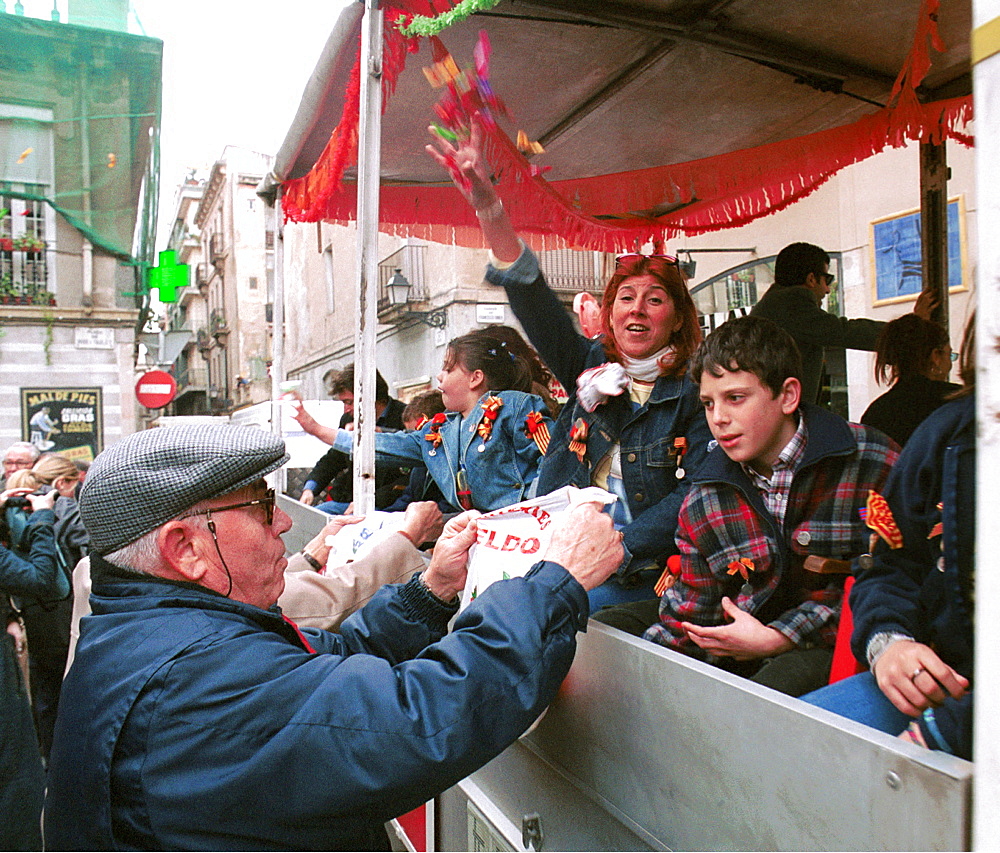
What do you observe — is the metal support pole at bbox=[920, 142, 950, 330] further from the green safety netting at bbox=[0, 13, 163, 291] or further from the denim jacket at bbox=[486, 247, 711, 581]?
the green safety netting at bbox=[0, 13, 163, 291]

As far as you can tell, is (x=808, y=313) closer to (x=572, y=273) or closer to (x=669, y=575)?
(x=669, y=575)

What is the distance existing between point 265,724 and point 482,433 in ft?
6.31

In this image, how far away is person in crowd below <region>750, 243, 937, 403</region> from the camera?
3695mm

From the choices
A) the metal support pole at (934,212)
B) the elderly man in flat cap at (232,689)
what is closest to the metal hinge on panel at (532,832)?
the elderly man in flat cap at (232,689)

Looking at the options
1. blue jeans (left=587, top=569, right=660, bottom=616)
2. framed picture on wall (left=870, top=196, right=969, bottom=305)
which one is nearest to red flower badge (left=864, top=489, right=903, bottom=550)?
blue jeans (left=587, top=569, right=660, bottom=616)

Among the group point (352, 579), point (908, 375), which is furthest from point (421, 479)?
point (908, 375)

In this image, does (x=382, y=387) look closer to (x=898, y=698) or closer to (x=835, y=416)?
(x=835, y=416)

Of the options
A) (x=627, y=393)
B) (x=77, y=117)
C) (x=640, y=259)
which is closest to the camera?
(x=627, y=393)

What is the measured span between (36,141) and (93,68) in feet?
6.82

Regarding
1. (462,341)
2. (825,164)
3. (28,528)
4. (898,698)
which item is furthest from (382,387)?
(898,698)

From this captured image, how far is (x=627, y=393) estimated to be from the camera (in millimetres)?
2348

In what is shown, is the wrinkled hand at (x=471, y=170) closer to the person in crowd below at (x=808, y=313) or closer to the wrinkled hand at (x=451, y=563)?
the wrinkled hand at (x=451, y=563)

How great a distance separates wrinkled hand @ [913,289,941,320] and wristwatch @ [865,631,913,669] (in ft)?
9.93

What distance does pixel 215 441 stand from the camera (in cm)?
150
